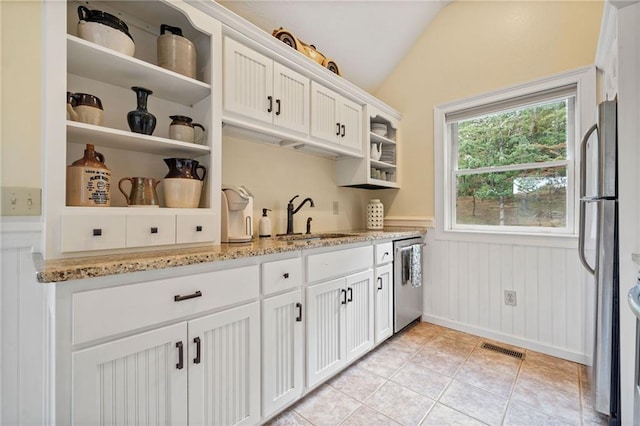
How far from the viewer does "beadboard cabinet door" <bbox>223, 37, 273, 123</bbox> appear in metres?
1.60

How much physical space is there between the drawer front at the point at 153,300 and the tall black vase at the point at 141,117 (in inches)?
30.7

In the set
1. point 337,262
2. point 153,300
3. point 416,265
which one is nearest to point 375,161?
point 416,265

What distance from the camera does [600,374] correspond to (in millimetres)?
1471

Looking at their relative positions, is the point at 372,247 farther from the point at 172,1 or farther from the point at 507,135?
the point at 172,1

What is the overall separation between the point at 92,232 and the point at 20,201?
382 mm

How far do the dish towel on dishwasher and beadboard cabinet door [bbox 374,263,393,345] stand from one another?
33 centimetres

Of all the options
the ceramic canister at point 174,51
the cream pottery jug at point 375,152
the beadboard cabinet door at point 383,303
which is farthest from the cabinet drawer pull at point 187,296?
the cream pottery jug at point 375,152

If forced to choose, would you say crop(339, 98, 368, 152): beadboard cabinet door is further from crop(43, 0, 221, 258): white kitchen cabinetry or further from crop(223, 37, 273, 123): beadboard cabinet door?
crop(43, 0, 221, 258): white kitchen cabinetry

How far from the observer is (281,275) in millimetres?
1478

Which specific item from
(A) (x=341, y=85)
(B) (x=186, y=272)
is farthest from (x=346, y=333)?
(A) (x=341, y=85)

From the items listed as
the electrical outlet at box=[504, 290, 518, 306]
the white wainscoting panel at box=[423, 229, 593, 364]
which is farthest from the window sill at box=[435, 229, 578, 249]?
the electrical outlet at box=[504, 290, 518, 306]

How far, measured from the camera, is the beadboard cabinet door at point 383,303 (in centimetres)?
216

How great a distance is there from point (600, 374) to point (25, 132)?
305 cm

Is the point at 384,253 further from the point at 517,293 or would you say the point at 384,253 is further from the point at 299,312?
the point at 517,293
